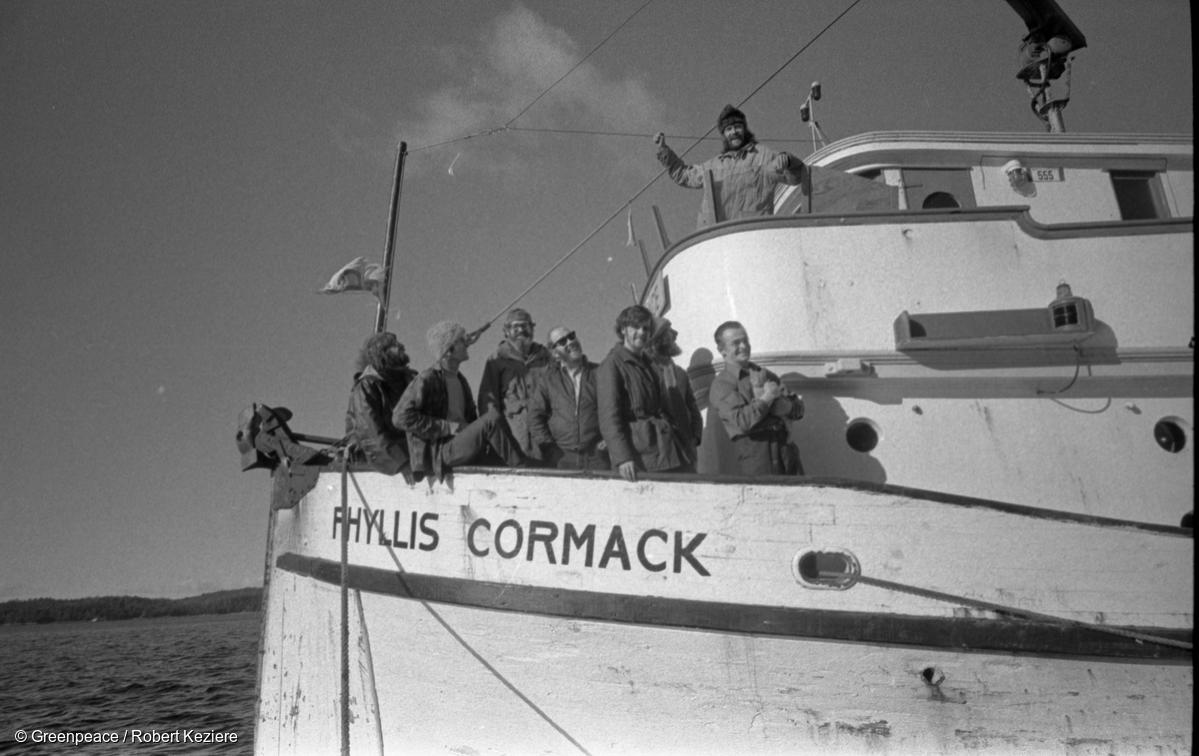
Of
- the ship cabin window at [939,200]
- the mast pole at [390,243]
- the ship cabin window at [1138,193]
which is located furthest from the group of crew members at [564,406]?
the ship cabin window at [1138,193]

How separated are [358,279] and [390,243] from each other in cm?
65

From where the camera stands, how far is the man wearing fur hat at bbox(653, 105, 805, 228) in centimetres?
522

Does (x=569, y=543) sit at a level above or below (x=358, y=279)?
below

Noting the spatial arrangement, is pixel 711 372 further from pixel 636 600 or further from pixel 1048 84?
pixel 1048 84

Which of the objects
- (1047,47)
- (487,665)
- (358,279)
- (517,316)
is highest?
(1047,47)

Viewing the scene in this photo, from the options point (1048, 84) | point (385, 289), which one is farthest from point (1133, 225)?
point (385, 289)

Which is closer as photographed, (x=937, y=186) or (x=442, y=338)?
(x=442, y=338)

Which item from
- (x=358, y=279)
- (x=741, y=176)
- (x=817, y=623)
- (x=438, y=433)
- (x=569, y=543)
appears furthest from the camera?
(x=358, y=279)

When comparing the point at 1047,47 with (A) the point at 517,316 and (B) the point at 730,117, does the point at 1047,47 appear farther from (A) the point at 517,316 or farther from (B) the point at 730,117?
(A) the point at 517,316

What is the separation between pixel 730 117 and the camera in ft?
17.5

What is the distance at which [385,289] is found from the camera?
241 inches

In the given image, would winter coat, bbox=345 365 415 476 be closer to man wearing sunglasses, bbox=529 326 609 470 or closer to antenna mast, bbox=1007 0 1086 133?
man wearing sunglasses, bbox=529 326 609 470

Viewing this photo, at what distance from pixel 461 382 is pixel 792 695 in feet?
8.55

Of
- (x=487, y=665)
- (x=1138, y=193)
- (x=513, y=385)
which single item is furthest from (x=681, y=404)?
(x=1138, y=193)
